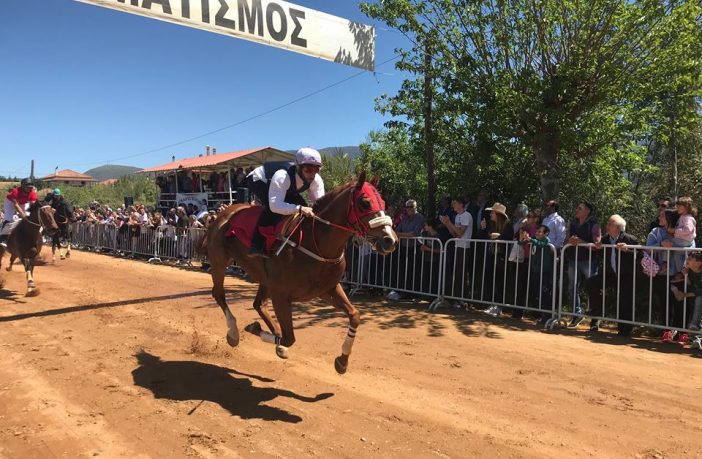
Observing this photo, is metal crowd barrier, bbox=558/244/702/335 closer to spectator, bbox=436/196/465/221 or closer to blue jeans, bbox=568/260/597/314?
blue jeans, bbox=568/260/597/314

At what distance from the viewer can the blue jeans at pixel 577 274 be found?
26.3ft

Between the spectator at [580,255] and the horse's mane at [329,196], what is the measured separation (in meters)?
4.87

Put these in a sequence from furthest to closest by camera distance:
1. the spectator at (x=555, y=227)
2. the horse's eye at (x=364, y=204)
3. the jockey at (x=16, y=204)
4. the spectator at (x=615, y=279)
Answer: the jockey at (x=16, y=204), the spectator at (x=555, y=227), the spectator at (x=615, y=279), the horse's eye at (x=364, y=204)

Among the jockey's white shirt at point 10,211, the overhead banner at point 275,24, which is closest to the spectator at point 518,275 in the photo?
the overhead banner at point 275,24

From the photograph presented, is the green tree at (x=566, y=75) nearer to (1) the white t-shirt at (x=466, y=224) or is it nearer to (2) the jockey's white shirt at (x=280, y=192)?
(1) the white t-shirt at (x=466, y=224)

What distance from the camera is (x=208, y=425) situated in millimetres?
4133

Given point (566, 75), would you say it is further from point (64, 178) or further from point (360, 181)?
point (64, 178)

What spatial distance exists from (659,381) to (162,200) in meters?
24.1

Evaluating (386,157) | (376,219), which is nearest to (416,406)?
(376,219)

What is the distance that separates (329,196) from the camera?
17.0ft

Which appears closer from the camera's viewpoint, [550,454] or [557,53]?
[550,454]

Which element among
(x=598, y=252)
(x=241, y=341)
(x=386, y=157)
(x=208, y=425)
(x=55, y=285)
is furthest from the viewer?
(x=386, y=157)

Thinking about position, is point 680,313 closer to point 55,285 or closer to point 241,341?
point 241,341

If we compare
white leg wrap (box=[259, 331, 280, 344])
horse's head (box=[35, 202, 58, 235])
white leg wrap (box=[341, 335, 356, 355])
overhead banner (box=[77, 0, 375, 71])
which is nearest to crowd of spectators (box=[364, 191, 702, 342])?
overhead banner (box=[77, 0, 375, 71])
